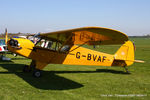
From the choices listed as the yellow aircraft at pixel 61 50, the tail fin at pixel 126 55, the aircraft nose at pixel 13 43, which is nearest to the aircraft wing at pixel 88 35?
the yellow aircraft at pixel 61 50

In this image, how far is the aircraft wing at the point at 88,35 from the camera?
516cm

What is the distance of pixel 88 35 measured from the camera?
21.0 ft

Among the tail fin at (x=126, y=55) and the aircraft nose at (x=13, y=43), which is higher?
the aircraft nose at (x=13, y=43)

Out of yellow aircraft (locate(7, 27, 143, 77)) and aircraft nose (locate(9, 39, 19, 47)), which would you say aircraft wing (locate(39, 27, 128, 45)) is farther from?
aircraft nose (locate(9, 39, 19, 47))

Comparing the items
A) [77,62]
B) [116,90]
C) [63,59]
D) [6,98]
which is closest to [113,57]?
[77,62]

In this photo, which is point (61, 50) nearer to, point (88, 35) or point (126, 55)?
point (88, 35)

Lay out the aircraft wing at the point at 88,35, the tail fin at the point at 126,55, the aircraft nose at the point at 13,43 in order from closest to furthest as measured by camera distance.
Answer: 1. the aircraft wing at the point at 88,35
2. the aircraft nose at the point at 13,43
3. the tail fin at the point at 126,55

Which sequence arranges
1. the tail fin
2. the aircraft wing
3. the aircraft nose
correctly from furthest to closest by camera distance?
the tail fin, the aircraft nose, the aircraft wing

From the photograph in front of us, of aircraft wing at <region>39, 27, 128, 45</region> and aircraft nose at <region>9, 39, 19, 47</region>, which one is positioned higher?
aircraft wing at <region>39, 27, 128, 45</region>

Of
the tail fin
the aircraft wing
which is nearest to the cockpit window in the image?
the aircraft wing

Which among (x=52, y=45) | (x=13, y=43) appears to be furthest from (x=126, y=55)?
(x=13, y=43)

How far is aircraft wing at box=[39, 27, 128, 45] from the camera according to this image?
5.16 meters

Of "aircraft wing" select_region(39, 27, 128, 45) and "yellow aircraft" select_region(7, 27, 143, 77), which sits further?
"yellow aircraft" select_region(7, 27, 143, 77)

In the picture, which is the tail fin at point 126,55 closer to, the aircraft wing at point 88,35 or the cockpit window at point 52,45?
the aircraft wing at point 88,35
